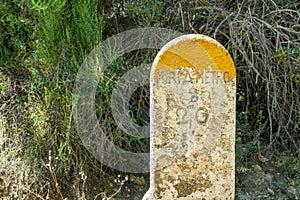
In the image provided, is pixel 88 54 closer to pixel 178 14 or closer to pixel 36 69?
pixel 36 69

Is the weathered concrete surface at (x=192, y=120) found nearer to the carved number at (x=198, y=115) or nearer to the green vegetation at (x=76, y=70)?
the carved number at (x=198, y=115)

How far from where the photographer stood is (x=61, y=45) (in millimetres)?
3074

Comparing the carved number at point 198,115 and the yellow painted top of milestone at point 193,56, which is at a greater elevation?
the yellow painted top of milestone at point 193,56

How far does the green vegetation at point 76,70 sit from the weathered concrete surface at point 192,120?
2.55 ft

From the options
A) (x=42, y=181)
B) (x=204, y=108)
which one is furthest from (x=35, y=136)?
(x=204, y=108)

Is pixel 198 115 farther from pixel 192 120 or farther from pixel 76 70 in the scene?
pixel 76 70

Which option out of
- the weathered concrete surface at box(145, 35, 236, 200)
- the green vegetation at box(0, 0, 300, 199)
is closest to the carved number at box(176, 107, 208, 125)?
A: the weathered concrete surface at box(145, 35, 236, 200)

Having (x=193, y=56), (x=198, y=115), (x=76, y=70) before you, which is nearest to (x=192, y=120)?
(x=198, y=115)

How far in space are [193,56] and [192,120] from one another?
343 millimetres

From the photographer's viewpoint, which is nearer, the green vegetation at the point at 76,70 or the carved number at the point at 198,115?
the carved number at the point at 198,115

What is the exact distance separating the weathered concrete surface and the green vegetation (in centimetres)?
78

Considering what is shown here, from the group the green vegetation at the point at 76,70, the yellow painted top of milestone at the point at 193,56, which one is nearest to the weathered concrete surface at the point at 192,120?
the yellow painted top of milestone at the point at 193,56

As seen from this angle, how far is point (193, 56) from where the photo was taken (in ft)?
7.05

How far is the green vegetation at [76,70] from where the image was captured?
2984 mm
